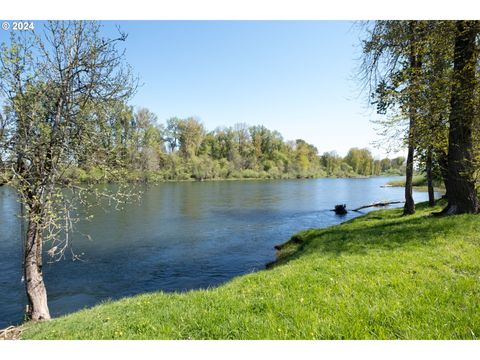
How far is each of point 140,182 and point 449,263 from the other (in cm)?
1091

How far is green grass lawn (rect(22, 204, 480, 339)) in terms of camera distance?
5.32 metres

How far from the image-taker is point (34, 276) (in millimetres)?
10547

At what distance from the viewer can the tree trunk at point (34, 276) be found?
1027 centimetres

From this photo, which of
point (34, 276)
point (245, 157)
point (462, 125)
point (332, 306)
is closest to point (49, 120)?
point (34, 276)

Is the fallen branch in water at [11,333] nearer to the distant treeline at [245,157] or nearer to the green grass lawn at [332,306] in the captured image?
the green grass lawn at [332,306]

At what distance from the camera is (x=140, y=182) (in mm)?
12727

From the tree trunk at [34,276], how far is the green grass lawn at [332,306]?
109 centimetres

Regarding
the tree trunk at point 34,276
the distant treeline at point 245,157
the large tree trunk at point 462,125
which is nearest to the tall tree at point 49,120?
the tree trunk at point 34,276

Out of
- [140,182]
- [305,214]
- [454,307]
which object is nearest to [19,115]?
[140,182]

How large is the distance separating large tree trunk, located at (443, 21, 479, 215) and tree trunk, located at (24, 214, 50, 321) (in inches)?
619

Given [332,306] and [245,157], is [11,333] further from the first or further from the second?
[245,157]

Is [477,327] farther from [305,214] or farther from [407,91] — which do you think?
[305,214]

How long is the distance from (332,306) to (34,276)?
9.83 meters

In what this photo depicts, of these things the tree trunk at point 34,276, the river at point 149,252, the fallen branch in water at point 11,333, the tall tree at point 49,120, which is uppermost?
the tall tree at point 49,120
